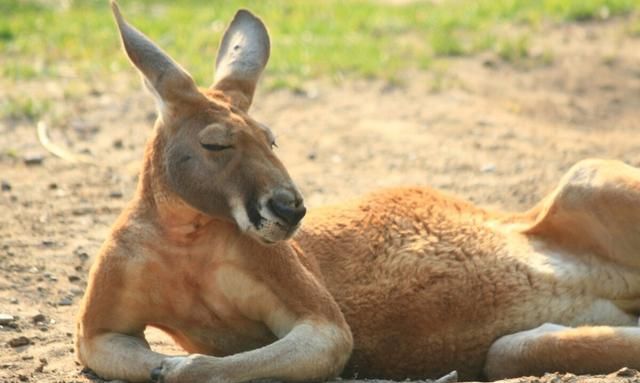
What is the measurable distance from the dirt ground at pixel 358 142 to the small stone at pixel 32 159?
19 mm

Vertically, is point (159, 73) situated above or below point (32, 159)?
above

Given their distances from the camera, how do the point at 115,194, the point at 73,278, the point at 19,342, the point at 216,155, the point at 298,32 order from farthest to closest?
the point at 298,32 → the point at 115,194 → the point at 73,278 → the point at 19,342 → the point at 216,155

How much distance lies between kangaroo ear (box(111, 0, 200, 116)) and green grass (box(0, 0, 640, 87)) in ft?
18.9

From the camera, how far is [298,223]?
569cm

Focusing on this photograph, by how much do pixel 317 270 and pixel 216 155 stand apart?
884 millimetres

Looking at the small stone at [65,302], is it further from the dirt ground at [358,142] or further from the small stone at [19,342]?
the small stone at [19,342]

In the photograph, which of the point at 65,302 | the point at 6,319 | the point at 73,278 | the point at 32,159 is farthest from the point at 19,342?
the point at 32,159

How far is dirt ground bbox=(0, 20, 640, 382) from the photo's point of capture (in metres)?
8.23

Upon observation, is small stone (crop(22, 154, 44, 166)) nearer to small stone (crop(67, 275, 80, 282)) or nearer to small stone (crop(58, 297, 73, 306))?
small stone (crop(67, 275, 80, 282))

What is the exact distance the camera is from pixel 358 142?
10727 mm

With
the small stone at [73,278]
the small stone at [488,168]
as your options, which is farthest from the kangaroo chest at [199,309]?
the small stone at [488,168]

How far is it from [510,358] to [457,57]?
6655mm

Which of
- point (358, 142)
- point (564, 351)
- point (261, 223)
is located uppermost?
point (261, 223)

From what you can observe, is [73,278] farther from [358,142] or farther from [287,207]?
[358,142]
